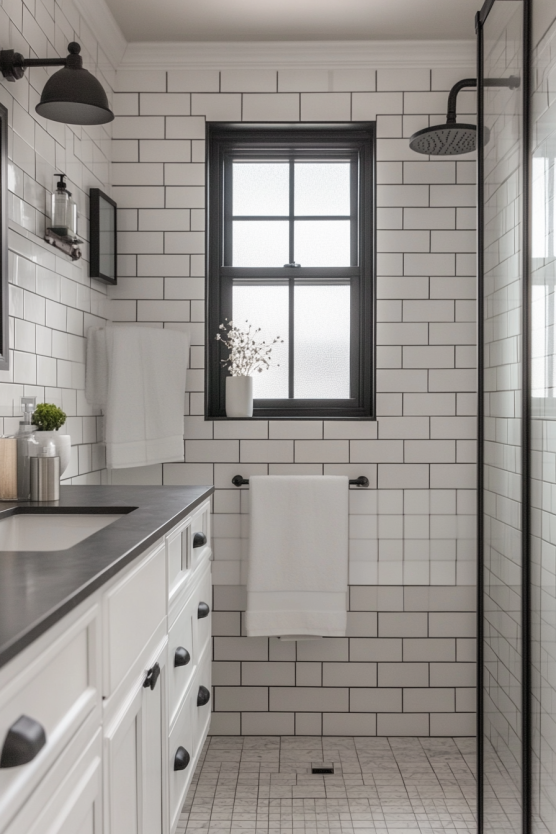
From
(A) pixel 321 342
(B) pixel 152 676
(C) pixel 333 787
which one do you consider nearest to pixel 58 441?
(B) pixel 152 676

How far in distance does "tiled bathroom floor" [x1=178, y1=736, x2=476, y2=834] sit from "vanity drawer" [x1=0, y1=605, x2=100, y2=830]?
1.47 meters

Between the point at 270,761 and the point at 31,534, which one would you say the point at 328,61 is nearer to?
the point at 31,534

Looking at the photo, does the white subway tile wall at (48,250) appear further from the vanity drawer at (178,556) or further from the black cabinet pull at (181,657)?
the black cabinet pull at (181,657)

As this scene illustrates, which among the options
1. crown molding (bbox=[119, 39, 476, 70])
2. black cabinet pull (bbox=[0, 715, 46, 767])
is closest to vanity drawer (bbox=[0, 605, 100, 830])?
black cabinet pull (bbox=[0, 715, 46, 767])

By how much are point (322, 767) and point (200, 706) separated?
76cm

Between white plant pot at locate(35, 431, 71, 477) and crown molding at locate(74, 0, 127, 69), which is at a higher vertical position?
crown molding at locate(74, 0, 127, 69)

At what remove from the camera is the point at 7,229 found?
70.7 inches

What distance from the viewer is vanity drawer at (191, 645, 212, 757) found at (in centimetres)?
194

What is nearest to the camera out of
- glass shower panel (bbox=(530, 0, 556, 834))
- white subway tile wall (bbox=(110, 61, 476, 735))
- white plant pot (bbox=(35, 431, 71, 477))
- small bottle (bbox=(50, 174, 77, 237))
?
glass shower panel (bbox=(530, 0, 556, 834))

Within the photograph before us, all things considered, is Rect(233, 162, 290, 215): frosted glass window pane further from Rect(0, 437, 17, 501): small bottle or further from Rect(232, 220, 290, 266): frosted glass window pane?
Rect(0, 437, 17, 501): small bottle

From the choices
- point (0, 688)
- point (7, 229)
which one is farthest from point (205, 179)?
point (0, 688)

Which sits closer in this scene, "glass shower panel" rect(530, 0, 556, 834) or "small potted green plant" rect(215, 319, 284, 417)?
"glass shower panel" rect(530, 0, 556, 834)

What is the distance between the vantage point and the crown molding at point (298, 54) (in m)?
2.77

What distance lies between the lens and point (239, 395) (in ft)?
9.20
